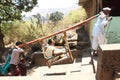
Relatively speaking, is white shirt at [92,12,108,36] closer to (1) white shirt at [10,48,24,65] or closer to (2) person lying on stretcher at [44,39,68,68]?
(2) person lying on stretcher at [44,39,68,68]

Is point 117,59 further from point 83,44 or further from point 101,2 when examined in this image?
point 83,44

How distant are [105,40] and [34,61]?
6202 mm

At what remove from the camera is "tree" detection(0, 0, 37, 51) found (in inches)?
766

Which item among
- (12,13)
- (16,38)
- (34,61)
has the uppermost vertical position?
(12,13)

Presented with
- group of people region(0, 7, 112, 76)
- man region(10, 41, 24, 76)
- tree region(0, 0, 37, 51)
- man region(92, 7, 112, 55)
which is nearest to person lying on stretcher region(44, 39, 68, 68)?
Result: group of people region(0, 7, 112, 76)

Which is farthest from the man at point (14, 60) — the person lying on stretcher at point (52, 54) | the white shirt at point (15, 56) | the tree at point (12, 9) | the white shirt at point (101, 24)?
the tree at point (12, 9)

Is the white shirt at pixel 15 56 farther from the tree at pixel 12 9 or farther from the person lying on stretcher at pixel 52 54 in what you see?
the tree at pixel 12 9

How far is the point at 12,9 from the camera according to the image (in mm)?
20156

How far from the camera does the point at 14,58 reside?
8523mm

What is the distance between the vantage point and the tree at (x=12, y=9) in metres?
19.5

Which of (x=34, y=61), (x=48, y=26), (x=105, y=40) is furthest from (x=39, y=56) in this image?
(x=48, y=26)

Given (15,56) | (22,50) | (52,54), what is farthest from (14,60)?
(52,54)

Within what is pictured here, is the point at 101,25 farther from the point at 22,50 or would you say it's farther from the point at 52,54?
the point at 52,54

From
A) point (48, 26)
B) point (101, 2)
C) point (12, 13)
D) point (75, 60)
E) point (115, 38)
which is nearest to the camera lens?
point (115, 38)
